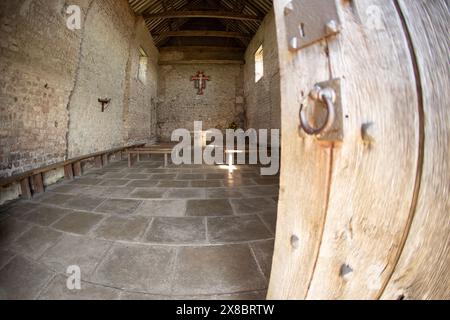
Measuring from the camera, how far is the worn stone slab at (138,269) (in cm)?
115

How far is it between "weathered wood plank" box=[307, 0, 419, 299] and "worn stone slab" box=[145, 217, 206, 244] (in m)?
1.34

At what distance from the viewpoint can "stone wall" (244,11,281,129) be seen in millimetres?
6945

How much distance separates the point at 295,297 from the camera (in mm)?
629

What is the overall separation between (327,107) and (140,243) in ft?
5.51

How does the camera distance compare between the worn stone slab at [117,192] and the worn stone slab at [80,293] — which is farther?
the worn stone slab at [117,192]

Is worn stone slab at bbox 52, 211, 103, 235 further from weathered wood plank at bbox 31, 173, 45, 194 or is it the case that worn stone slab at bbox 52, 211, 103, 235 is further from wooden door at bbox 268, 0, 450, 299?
wooden door at bbox 268, 0, 450, 299

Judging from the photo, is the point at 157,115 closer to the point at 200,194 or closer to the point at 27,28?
the point at 27,28

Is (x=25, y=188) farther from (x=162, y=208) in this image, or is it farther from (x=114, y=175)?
(x=162, y=208)

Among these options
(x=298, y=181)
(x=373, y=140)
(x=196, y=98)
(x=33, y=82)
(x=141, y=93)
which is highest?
(x=196, y=98)

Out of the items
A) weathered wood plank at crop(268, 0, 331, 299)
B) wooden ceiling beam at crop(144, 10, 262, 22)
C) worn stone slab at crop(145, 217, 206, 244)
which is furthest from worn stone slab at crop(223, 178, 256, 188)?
wooden ceiling beam at crop(144, 10, 262, 22)

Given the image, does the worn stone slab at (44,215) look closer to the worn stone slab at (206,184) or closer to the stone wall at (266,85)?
the worn stone slab at (206,184)

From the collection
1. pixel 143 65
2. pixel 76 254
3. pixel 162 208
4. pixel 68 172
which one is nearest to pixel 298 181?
pixel 76 254

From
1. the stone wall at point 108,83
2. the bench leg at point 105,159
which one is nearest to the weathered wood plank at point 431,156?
the stone wall at point 108,83

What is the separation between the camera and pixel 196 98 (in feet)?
37.6
